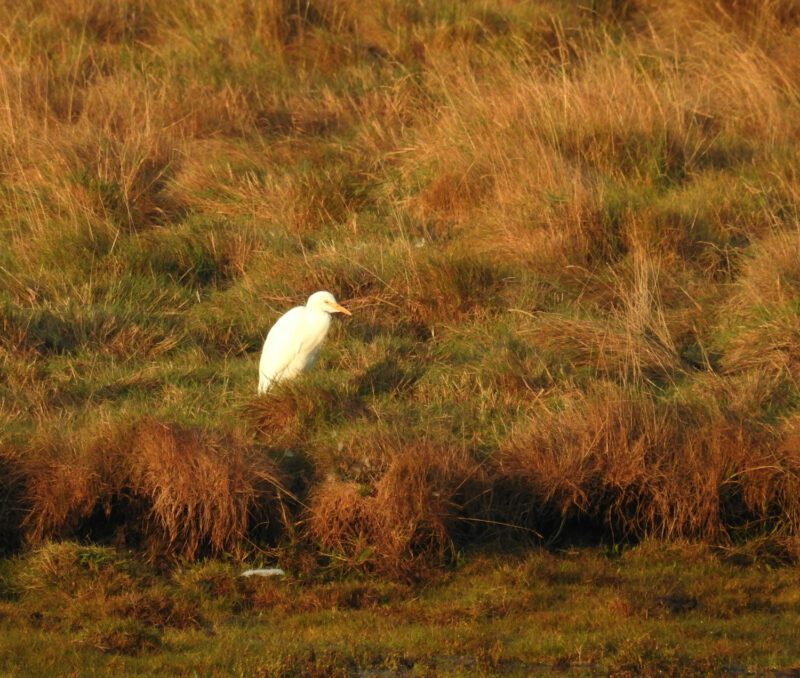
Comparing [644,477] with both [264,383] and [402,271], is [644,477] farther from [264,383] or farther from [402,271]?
[402,271]

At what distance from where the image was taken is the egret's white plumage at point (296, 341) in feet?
24.5

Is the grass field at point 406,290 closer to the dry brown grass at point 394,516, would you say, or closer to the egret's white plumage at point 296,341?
the dry brown grass at point 394,516

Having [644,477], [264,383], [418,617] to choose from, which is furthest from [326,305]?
[418,617]

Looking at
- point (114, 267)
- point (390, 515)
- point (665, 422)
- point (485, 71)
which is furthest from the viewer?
point (485, 71)

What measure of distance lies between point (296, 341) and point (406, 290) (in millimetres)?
1309

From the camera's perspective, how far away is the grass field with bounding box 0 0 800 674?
6.33 m

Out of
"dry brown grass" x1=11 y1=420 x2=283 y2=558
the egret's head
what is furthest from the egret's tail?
"dry brown grass" x1=11 y1=420 x2=283 y2=558

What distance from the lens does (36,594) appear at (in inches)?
229

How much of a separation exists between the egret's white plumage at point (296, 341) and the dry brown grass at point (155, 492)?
0.98m

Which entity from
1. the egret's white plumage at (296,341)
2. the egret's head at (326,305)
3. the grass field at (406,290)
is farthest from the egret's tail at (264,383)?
the egret's head at (326,305)

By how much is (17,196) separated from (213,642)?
5042 millimetres

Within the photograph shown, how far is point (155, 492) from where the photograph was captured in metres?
6.40

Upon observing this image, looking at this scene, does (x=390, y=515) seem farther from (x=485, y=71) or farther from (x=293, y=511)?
(x=485, y=71)

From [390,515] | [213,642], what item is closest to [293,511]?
[390,515]
